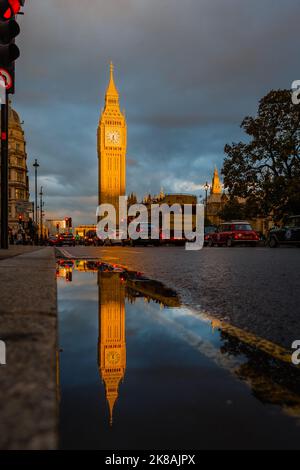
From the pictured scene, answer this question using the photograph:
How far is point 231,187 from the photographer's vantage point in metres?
35.8

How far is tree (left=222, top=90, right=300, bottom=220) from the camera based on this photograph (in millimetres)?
33312

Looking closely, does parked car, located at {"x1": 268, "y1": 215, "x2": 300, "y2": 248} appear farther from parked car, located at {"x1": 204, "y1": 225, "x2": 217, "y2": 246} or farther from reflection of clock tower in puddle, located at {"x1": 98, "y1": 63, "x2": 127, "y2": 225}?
reflection of clock tower in puddle, located at {"x1": 98, "y1": 63, "x2": 127, "y2": 225}

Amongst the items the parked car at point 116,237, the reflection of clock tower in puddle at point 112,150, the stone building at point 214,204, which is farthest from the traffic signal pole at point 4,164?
the reflection of clock tower in puddle at point 112,150

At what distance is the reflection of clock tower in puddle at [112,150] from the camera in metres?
141

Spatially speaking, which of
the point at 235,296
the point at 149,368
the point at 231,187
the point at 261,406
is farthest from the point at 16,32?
the point at 231,187

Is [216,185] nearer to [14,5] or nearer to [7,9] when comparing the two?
[14,5]

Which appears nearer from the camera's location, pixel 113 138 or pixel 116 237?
pixel 116 237

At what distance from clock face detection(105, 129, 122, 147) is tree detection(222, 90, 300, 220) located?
114m

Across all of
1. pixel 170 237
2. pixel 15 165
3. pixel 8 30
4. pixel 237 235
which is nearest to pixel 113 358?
pixel 8 30

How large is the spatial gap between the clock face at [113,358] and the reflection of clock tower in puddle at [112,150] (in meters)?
138

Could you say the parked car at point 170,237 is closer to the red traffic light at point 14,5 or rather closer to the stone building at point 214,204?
the red traffic light at point 14,5

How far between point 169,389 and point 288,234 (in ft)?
80.4

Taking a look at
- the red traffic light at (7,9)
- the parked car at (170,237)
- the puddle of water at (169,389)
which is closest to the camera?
the puddle of water at (169,389)

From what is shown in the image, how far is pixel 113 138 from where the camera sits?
146250 mm
